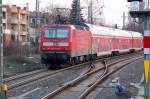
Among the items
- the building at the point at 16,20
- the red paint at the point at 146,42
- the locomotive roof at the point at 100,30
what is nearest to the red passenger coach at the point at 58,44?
the locomotive roof at the point at 100,30

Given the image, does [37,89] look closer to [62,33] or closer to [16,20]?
[62,33]

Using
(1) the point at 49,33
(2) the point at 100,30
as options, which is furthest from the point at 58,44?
(2) the point at 100,30

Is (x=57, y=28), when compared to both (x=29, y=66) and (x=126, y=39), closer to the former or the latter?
(x=29, y=66)

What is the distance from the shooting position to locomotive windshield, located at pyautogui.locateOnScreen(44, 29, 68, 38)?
28.9 meters

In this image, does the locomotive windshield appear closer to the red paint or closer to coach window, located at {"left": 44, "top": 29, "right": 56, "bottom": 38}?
coach window, located at {"left": 44, "top": 29, "right": 56, "bottom": 38}

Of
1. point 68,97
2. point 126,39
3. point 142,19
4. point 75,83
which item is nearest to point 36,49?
point 126,39

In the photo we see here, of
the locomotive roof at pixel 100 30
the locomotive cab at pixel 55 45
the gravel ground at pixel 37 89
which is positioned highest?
the locomotive roof at pixel 100 30

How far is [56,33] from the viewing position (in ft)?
95.7

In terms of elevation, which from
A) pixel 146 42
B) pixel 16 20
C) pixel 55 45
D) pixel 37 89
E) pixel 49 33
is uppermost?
Result: pixel 16 20

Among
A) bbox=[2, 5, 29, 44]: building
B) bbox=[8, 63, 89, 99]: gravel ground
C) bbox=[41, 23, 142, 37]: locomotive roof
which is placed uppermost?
bbox=[2, 5, 29, 44]: building

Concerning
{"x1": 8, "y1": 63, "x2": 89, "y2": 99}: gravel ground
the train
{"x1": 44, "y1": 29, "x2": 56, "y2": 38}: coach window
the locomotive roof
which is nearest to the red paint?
{"x1": 8, "y1": 63, "x2": 89, "y2": 99}: gravel ground

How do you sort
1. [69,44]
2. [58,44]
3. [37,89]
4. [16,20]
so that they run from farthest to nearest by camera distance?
1. [16,20]
2. [58,44]
3. [69,44]
4. [37,89]

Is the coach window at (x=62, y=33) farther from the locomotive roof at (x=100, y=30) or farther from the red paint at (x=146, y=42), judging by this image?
the red paint at (x=146, y=42)

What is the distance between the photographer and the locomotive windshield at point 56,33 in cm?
2894
